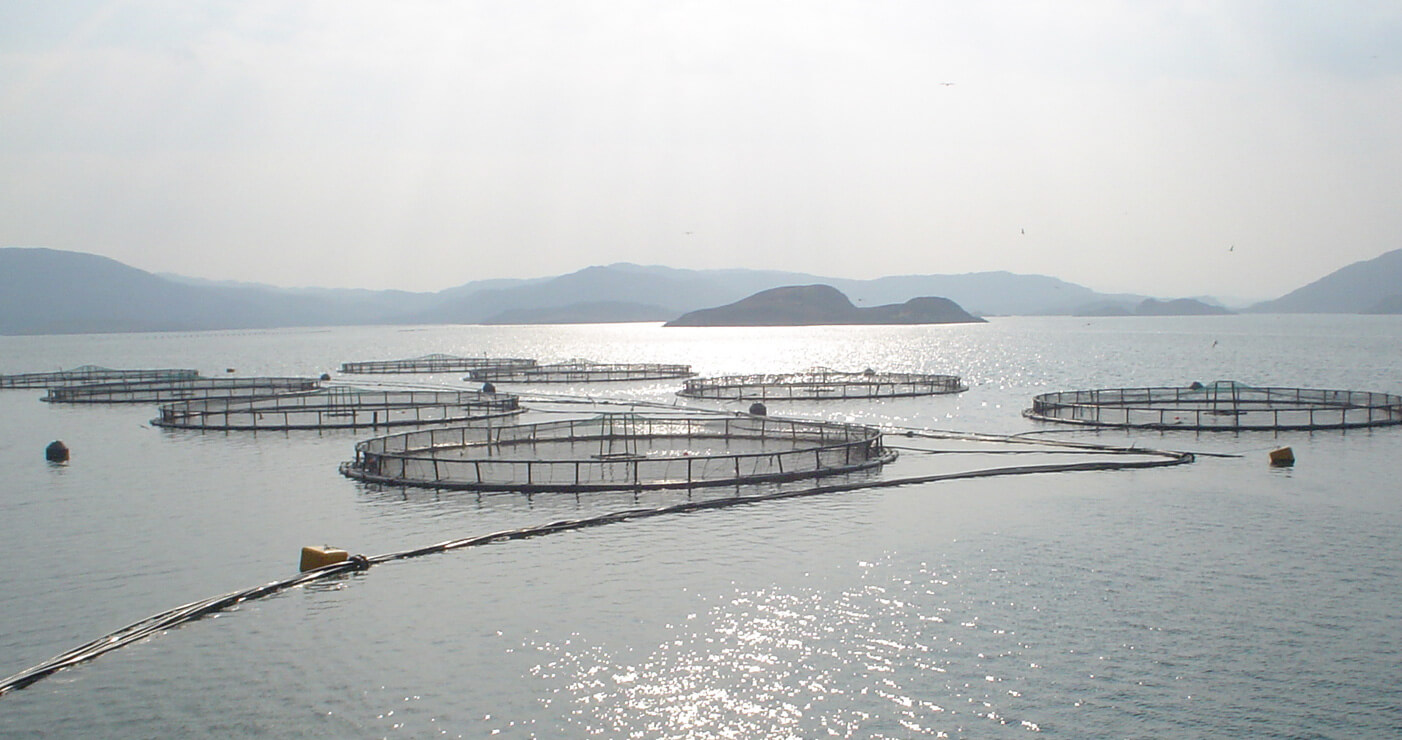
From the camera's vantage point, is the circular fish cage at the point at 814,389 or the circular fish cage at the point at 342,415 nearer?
the circular fish cage at the point at 342,415

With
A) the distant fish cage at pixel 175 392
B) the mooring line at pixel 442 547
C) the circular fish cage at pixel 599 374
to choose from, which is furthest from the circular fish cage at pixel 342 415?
the circular fish cage at pixel 599 374

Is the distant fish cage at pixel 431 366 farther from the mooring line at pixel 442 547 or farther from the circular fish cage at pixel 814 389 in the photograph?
the mooring line at pixel 442 547

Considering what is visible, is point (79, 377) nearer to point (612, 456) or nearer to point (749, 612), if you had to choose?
point (612, 456)

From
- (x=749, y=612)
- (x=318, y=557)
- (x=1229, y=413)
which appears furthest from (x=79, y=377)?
(x=749, y=612)

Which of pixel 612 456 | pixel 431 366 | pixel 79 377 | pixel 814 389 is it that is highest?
pixel 79 377

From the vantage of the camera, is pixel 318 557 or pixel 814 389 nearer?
pixel 318 557

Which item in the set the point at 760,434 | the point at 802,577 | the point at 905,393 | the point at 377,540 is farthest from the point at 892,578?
the point at 905,393
